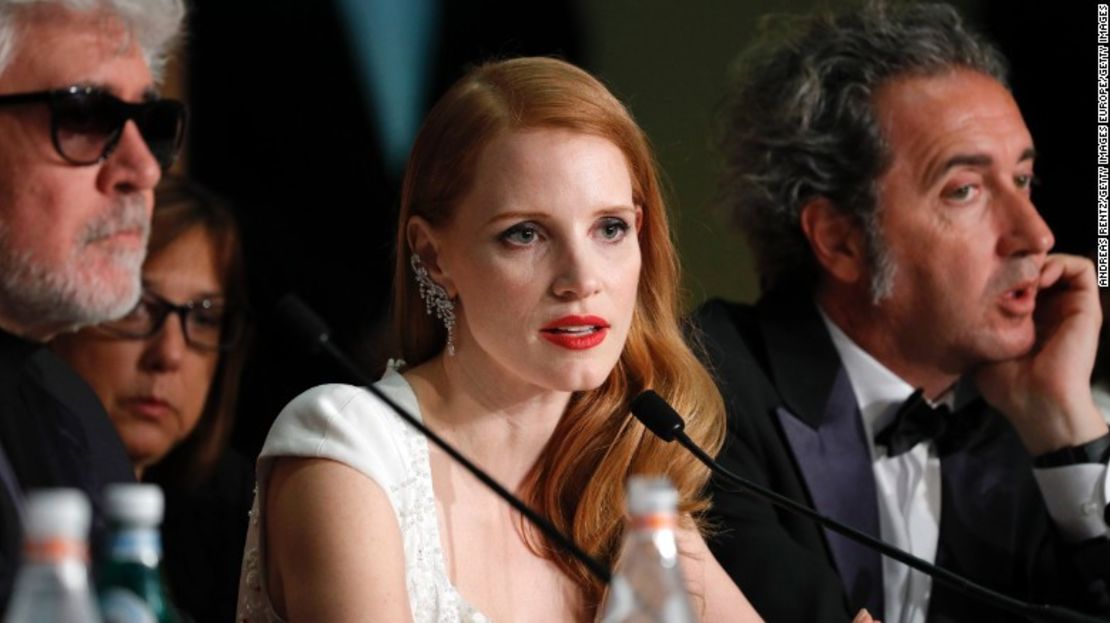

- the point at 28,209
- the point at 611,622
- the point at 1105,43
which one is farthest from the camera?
the point at 1105,43

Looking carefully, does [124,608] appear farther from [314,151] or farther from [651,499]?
[314,151]

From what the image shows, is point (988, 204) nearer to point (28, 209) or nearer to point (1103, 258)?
point (1103, 258)

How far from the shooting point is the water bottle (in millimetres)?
1008

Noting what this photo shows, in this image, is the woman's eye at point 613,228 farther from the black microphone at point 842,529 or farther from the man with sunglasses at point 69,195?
the man with sunglasses at point 69,195

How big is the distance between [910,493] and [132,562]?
73.6 inches

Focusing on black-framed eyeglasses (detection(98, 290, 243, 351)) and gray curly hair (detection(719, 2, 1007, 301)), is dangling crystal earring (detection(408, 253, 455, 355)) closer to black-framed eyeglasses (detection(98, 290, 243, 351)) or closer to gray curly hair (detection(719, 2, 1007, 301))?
black-framed eyeglasses (detection(98, 290, 243, 351))

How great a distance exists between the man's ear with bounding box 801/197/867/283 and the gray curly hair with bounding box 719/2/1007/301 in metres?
0.02

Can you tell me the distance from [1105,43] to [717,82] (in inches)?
30.3

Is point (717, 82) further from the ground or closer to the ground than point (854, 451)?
further from the ground

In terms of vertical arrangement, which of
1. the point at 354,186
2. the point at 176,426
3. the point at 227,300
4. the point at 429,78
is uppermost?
the point at 429,78

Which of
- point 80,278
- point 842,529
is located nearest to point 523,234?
point 842,529

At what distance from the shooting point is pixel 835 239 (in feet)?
9.66

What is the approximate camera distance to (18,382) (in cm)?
216

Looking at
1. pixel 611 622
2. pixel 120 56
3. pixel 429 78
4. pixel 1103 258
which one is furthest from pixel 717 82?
pixel 611 622
